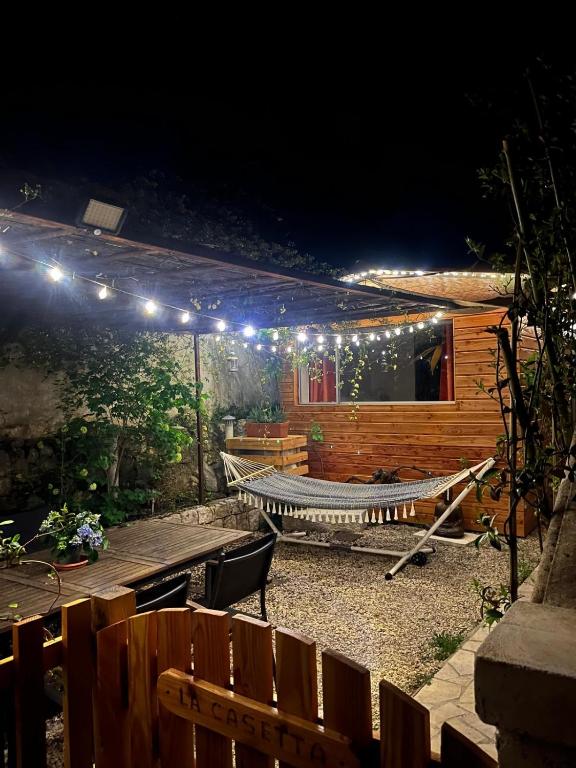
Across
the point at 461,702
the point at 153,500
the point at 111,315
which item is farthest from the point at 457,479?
the point at 111,315

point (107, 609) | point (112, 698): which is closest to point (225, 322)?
point (107, 609)

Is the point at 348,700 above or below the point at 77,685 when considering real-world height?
above

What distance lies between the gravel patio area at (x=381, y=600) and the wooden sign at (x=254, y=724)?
1592 mm

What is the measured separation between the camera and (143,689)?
1.21 metres

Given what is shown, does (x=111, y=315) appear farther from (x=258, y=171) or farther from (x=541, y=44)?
(x=541, y=44)

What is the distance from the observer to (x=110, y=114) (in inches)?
223

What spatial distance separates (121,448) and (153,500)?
2.34 feet

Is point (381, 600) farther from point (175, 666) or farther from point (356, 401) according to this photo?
point (356, 401)

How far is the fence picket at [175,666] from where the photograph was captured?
1.18 meters

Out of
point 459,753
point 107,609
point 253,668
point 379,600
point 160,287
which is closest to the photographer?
point 459,753

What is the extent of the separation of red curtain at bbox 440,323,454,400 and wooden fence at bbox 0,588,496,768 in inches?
201

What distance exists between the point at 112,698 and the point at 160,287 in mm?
2757

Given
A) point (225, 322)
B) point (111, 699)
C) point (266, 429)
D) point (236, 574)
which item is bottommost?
point (236, 574)

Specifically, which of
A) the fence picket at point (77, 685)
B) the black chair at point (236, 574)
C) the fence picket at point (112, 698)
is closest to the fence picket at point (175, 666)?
the fence picket at point (112, 698)
